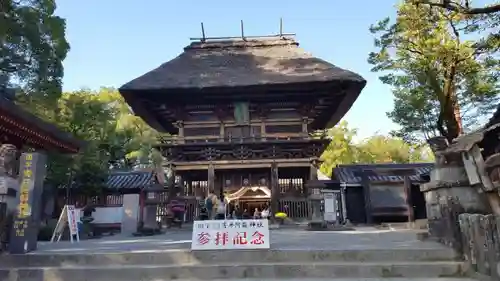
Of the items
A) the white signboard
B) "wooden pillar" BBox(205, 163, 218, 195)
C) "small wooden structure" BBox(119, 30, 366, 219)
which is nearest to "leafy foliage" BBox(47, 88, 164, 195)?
"small wooden structure" BBox(119, 30, 366, 219)

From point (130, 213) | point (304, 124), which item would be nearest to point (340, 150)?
point (304, 124)

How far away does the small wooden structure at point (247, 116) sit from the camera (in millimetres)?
14445

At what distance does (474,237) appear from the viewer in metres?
5.27

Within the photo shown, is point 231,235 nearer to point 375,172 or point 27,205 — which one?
point 27,205

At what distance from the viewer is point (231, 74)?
15.5 metres

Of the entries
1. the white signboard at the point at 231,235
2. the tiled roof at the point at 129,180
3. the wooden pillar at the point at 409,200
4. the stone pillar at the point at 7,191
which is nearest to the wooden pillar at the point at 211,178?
the tiled roof at the point at 129,180

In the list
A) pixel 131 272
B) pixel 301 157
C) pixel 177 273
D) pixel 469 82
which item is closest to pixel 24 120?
pixel 131 272

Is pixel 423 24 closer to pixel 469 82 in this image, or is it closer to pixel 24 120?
pixel 469 82

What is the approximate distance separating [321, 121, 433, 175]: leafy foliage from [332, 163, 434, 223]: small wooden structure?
1347cm

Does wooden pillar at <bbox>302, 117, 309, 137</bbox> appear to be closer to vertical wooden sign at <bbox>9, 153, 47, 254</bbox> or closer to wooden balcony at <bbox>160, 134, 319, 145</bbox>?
wooden balcony at <bbox>160, 134, 319, 145</bbox>

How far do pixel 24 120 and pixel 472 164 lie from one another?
8782mm

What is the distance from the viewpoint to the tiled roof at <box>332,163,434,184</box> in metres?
17.7

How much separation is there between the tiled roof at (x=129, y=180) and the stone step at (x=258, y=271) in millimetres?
11987

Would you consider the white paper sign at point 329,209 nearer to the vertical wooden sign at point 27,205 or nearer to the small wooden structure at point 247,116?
the small wooden structure at point 247,116
